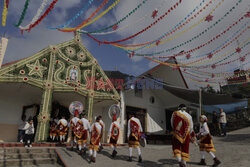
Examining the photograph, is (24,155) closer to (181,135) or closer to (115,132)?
(115,132)

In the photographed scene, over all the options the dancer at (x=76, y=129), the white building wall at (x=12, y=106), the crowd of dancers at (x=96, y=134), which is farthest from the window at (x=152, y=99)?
the dancer at (x=76, y=129)

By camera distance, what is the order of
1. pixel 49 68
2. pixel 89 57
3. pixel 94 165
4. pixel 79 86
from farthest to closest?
1. pixel 89 57
2. pixel 79 86
3. pixel 49 68
4. pixel 94 165

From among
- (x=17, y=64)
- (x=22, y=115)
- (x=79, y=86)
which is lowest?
(x=22, y=115)

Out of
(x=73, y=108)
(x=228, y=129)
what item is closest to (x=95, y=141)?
(x=73, y=108)

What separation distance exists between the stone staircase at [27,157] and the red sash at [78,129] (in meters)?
1.15

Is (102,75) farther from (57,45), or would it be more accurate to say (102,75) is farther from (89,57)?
(57,45)

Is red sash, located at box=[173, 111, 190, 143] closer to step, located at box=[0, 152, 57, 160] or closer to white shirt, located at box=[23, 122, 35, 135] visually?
step, located at box=[0, 152, 57, 160]

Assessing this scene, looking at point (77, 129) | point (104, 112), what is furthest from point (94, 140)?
point (104, 112)

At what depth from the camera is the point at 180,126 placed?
18.2ft

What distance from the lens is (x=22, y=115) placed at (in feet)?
43.0

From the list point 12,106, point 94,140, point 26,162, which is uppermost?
point 12,106

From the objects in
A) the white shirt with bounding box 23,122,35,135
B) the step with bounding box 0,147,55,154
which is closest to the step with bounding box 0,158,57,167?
the step with bounding box 0,147,55,154

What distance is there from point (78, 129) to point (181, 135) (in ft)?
15.7

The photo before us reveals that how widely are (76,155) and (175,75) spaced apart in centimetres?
1251
